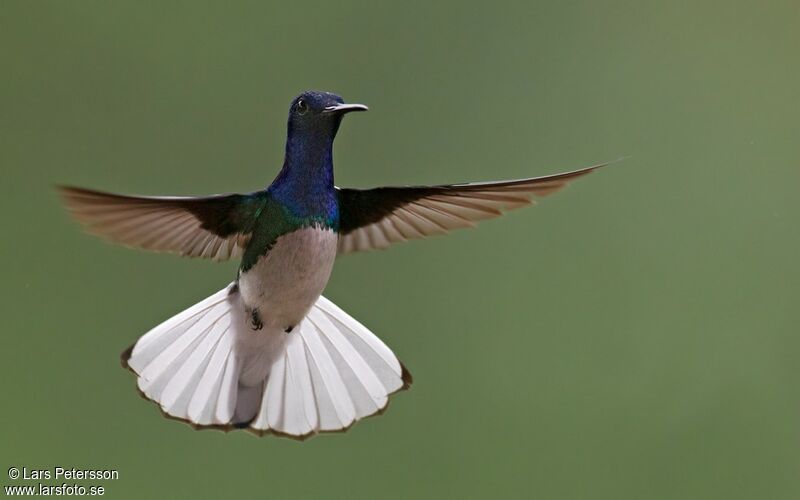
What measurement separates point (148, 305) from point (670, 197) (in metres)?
1.37

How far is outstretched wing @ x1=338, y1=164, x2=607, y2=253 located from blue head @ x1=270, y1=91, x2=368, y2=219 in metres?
0.09

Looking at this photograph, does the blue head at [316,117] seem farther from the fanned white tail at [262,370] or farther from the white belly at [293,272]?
the fanned white tail at [262,370]

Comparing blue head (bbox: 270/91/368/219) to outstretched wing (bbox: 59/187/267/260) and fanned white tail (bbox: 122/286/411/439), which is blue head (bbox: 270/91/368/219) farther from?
fanned white tail (bbox: 122/286/411/439)

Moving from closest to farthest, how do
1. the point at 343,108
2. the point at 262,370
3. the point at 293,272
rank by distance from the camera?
1. the point at 343,108
2. the point at 293,272
3. the point at 262,370

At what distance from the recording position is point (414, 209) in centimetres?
130

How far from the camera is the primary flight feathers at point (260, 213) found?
39.8 inches

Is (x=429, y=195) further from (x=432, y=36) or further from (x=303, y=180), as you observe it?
(x=432, y=36)

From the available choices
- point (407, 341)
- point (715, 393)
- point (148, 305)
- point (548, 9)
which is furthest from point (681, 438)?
point (148, 305)

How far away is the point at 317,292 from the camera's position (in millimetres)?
1241

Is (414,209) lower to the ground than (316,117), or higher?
lower

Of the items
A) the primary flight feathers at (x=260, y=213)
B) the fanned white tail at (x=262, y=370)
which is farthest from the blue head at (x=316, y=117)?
the fanned white tail at (x=262, y=370)

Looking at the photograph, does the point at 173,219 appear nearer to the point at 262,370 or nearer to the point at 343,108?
the point at 343,108

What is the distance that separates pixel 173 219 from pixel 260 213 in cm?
13

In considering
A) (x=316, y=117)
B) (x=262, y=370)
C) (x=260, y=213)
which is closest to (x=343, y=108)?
(x=316, y=117)
